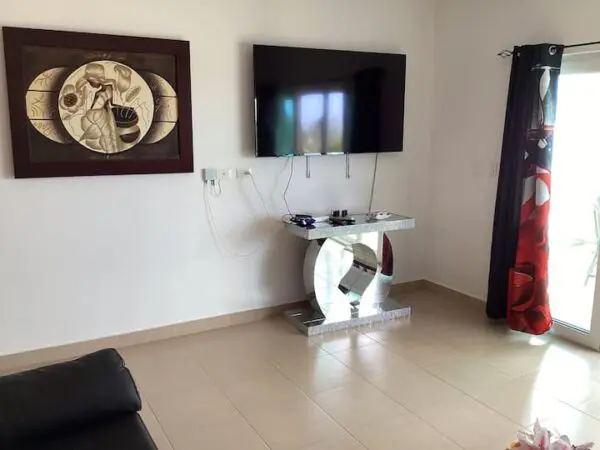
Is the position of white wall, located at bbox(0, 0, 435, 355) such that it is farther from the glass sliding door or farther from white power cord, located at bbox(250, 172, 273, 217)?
the glass sliding door

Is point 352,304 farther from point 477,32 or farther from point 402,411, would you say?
point 477,32

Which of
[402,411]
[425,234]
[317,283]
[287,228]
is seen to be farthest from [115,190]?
[425,234]

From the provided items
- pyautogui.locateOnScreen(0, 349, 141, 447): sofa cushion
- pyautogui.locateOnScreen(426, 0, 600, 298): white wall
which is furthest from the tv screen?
pyautogui.locateOnScreen(0, 349, 141, 447): sofa cushion

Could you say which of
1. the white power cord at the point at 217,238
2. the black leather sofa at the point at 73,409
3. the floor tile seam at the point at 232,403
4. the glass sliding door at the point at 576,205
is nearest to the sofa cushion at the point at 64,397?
the black leather sofa at the point at 73,409

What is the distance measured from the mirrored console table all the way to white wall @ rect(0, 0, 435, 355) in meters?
0.28

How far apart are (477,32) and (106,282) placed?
10.3 ft

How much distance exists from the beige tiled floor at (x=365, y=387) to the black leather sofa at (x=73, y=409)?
32.1 inches

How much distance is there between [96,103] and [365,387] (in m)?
2.26

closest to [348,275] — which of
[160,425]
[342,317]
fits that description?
[342,317]

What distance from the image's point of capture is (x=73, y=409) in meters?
1.77

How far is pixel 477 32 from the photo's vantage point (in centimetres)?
417

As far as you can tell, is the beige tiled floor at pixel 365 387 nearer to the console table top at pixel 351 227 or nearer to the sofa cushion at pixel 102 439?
the console table top at pixel 351 227

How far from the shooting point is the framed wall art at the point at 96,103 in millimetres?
3186

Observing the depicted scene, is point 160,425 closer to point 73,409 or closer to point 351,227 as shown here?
point 73,409
